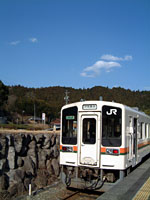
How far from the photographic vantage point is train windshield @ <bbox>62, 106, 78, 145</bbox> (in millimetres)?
9539

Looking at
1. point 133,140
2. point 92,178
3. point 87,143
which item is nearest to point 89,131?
point 87,143

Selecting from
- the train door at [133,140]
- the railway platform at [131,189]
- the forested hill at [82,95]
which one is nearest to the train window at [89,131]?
the train door at [133,140]

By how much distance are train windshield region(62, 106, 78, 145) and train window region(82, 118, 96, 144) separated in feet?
1.21

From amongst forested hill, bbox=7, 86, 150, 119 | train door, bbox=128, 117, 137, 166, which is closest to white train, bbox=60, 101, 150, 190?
train door, bbox=128, 117, 137, 166

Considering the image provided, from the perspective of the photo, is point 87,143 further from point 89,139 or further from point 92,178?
point 92,178

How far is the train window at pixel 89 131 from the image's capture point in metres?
9.17

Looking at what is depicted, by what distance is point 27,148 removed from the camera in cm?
2336

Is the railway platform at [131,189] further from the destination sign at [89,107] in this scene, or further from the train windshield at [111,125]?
the destination sign at [89,107]

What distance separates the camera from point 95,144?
29.7 ft

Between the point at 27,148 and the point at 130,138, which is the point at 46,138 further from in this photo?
the point at 130,138

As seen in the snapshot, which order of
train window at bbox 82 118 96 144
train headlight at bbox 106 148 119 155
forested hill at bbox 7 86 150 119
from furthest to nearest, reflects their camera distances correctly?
1. forested hill at bbox 7 86 150 119
2. train window at bbox 82 118 96 144
3. train headlight at bbox 106 148 119 155

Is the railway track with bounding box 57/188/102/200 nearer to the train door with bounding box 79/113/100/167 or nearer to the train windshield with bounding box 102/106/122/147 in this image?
the train door with bounding box 79/113/100/167

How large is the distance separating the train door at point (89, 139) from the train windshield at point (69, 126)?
311 mm

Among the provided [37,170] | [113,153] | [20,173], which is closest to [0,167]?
[20,173]
